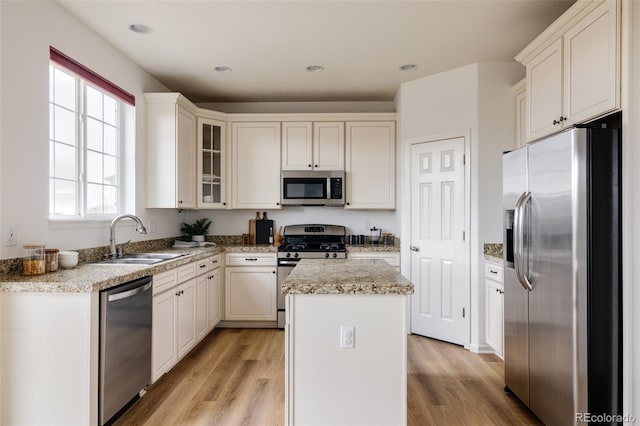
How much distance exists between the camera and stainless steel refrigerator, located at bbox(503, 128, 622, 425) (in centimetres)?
180

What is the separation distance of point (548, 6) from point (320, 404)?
2891mm

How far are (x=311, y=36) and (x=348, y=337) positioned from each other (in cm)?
228

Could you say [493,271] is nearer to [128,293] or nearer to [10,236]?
[128,293]

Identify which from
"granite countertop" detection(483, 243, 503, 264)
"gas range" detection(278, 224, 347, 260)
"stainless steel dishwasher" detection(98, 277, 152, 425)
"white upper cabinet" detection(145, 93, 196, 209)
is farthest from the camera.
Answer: "gas range" detection(278, 224, 347, 260)

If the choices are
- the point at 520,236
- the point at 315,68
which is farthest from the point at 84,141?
the point at 520,236

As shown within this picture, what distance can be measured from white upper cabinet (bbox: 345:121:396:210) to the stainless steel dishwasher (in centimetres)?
254

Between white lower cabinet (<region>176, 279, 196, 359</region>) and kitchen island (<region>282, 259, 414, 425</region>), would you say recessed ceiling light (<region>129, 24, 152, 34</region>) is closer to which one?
white lower cabinet (<region>176, 279, 196, 359</region>)

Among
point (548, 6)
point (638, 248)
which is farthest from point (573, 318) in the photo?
point (548, 6)

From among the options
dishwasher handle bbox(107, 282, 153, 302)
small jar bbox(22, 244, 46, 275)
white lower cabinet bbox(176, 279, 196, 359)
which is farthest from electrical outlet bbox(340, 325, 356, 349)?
small jar bbox(22, 244, 46, 275)

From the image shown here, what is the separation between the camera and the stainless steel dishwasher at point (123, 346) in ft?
6.61

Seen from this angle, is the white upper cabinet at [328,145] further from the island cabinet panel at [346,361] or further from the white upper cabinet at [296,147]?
the island cabinet panel at [346,361]

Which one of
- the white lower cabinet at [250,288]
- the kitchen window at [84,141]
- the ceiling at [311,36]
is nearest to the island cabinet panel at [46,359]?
the kitchen window at [84,141]

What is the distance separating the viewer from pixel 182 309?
3062mm

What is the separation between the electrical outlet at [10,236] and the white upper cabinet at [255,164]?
2318 mm
